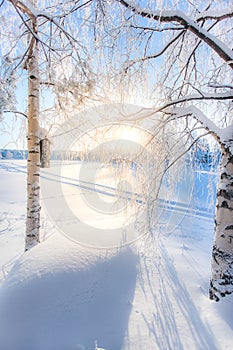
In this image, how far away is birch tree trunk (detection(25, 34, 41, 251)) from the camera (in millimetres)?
3158

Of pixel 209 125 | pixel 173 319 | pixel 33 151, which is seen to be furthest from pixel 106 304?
pixel 33 151

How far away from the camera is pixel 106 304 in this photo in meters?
1.89

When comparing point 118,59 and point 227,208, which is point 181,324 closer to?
point 227,208

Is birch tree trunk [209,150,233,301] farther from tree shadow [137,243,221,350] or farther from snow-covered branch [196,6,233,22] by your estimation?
snow-covered branch [196,6,233,22]

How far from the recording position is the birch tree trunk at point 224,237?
2102mm

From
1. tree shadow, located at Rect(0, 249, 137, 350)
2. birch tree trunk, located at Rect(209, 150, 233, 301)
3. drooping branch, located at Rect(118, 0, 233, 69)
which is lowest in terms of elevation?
tree shadow, located at Rect(0, 249, 137, 350)

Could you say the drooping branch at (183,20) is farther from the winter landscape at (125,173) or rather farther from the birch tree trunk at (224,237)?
the birch tree trunk at (224,237)

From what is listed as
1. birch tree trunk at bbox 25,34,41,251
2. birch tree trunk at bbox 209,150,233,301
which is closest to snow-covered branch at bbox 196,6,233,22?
birch tree trunk at bbox 209,150,233,301

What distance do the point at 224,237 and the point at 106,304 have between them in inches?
56.2

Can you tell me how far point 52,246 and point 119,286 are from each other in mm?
1134

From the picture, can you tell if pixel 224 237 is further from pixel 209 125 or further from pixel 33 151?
pixel 33 151

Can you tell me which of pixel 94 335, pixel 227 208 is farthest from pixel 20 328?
pixel 227 208

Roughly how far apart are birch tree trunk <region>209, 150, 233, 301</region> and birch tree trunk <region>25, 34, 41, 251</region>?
2843 mm

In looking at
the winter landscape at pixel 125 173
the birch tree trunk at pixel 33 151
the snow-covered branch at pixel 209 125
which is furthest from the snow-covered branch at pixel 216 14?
the birch tree trunk at pixel 33 151
